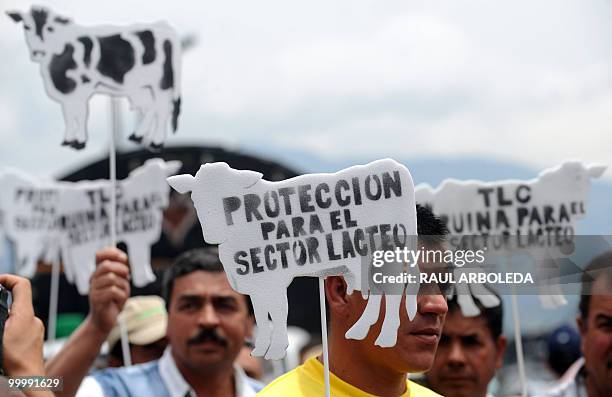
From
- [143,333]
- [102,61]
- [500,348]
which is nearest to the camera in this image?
[102,61]

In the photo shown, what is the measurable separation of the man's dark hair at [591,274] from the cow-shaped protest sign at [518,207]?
1.17 feet

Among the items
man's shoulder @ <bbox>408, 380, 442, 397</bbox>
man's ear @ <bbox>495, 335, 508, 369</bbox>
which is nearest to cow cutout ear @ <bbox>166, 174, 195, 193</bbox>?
man's shoulder @ <bbox>408, 380, 442, 397</bbox>

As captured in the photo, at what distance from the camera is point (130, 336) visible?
18.8 feet

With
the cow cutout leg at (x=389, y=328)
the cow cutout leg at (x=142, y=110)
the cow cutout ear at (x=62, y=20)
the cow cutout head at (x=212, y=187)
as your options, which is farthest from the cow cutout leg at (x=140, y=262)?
the cow cutout leg at (x=389, y=328)

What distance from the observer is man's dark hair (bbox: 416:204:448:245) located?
334cm

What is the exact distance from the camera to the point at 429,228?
3.37 metres

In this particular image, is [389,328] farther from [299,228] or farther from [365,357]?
[299,228]

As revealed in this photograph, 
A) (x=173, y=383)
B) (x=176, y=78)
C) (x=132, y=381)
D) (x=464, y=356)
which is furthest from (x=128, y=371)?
(x=464, y=356)

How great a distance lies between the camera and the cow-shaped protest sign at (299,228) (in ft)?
10.3

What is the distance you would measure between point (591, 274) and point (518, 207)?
0.66 m

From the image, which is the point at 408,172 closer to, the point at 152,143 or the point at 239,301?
the point at 152,143

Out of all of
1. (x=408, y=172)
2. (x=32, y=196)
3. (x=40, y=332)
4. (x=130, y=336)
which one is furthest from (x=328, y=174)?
(x=32, y=196)

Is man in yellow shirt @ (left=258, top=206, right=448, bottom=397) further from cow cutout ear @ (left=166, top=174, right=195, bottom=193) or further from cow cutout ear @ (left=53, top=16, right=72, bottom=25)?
cow cutout ear @ (left=53, top=16, right=72, bottom=25)

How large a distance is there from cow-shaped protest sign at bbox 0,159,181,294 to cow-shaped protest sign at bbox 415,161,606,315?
1245 mm
